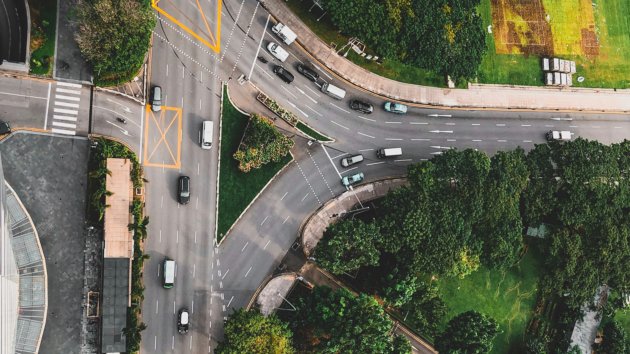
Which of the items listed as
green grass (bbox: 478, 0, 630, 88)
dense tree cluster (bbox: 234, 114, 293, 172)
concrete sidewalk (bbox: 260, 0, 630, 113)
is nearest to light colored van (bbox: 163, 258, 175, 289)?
dense tree cluster (bbox: 234, 114, 293, 172)

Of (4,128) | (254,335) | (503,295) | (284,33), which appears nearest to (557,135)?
(503,295)

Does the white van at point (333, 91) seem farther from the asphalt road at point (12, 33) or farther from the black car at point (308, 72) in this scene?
the asphalt road at point (12, 33)

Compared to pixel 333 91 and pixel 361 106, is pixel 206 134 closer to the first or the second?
pixel 333 91

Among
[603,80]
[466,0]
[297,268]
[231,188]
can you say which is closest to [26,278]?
[231,188]

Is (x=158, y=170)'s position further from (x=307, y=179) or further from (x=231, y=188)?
(x=307, y=179)

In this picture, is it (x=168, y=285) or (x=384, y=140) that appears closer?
(x=168, y=285)

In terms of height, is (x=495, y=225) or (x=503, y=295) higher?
(x=495, y=225)

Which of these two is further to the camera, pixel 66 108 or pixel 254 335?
pixel 66 108
